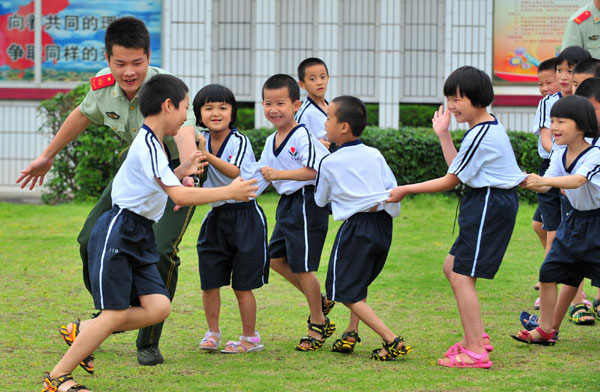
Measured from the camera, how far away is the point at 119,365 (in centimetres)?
520

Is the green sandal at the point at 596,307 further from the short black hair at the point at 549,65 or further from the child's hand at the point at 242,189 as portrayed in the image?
the child's hand at the point at 242,189

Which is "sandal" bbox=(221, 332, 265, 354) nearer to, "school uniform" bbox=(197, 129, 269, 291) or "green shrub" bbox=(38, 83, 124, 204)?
"school uniform" bbox=(197, 129, 269, 291)

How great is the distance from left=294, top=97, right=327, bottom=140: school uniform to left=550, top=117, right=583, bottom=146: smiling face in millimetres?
1680

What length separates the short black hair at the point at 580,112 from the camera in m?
5.39

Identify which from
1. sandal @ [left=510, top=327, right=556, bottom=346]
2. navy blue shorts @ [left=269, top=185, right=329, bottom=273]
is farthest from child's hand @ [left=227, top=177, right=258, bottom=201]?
sandal @ [left=510, top=327, right=556, bottom=346]

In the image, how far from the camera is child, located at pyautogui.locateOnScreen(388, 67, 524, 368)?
5.15 meters

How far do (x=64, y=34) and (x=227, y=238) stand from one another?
10043 millimetres

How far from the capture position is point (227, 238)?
5598 millimetres

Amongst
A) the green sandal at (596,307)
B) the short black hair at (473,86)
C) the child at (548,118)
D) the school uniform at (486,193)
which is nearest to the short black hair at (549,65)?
the child at (548,118)

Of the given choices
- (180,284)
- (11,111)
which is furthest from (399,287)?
(11,111)

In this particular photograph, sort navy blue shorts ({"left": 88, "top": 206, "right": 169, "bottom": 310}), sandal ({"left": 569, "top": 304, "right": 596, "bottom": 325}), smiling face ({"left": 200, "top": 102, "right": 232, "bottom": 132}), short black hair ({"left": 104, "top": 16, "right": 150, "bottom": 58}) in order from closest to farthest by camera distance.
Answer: navy blue shorts ({"left": 88, "top": 206, "right": 169, "bottom": 310}), short black hair ({"left": 104, "top": 16, "right": 150, "bottom": 58}), smiling face ({"left": 200, "top": 102, "right": 232, "bottom": 132}), sandal ({"left": 569, "top": 304, "right": 596, "bottom": 325})

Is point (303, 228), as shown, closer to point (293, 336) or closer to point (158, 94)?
point (293, 336)

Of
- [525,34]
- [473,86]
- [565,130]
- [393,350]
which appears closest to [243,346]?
[393,350]

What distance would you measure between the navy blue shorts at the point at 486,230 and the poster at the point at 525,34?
10.1 metres
